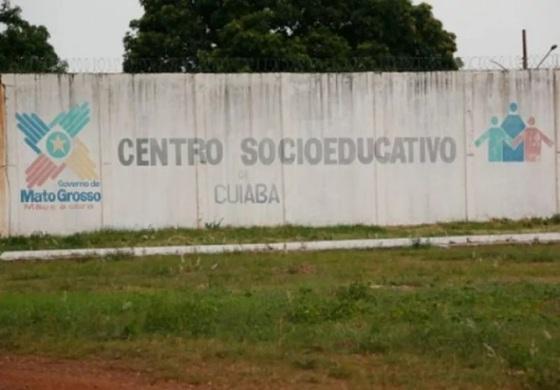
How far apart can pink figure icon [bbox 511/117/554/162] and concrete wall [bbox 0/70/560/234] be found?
2 centimetres

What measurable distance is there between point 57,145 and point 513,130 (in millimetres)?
10063

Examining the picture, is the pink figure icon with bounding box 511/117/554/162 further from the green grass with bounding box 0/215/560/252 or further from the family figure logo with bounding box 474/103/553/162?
the green grass with bounding box 0/215/560/252

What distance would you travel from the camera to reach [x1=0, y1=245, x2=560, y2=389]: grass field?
684 cm

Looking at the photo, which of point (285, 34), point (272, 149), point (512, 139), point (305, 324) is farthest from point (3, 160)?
point (305, 324)

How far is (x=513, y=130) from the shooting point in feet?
68.1

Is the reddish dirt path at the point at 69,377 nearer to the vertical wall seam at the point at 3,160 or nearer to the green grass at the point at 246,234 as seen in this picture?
the green grass at the point at 246,234

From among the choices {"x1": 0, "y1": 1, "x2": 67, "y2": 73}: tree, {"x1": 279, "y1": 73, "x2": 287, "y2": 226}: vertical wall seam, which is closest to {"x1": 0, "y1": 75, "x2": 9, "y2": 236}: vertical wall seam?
{"x1": 279, "y1": 73, "x2": 287, "y2": 226}: vertical wall seam

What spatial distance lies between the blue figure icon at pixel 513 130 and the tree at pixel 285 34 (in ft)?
20.1

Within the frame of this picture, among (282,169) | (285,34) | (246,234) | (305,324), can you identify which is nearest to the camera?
(305,324)

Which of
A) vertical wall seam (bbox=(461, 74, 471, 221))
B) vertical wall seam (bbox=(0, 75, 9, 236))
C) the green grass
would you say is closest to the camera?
the green grass

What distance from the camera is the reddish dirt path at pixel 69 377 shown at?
6.54 meters

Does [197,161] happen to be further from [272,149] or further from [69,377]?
[69,377]

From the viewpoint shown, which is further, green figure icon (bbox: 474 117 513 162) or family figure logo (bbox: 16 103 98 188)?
green figure icon (bbox: 474 117 513 162)

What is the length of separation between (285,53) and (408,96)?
6813mm
